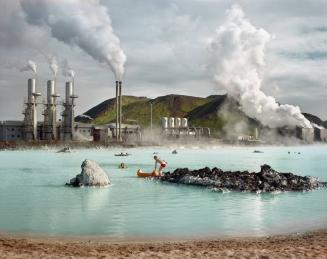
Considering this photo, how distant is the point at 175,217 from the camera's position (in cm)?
2462

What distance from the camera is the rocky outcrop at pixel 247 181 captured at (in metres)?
38.7

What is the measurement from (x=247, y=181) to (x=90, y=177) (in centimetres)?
1417

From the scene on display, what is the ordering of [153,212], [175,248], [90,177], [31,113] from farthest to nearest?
[31,113] < [90,177] < [153,212] < [175,248]

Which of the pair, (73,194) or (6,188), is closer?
(73,194)

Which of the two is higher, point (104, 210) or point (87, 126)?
point (87, 126)

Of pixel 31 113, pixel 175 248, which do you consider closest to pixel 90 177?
pixel 175 248

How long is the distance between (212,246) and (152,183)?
2757cm

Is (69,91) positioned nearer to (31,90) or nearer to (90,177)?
(31,90)

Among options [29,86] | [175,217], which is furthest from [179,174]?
[29,86]

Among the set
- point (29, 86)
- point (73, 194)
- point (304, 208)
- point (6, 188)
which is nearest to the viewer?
point (304, 208)

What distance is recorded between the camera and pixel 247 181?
131 feet

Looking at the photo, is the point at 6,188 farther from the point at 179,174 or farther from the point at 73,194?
the point at 179,174

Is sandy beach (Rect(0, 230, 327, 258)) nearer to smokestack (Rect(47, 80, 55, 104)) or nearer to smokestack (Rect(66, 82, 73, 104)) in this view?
smokestack (Rect(66, 82, 73, 104))

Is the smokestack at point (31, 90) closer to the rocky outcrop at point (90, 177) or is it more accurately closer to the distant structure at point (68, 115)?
the distant structure at point (68, 115)
